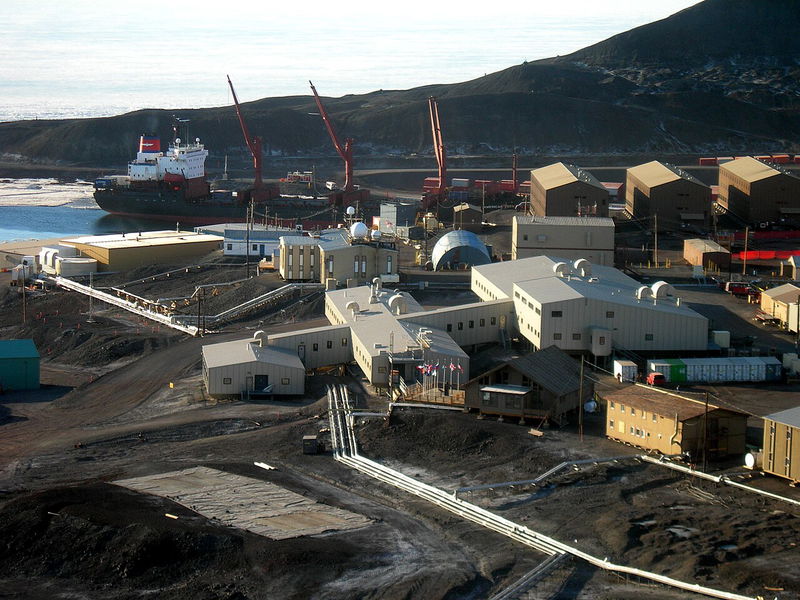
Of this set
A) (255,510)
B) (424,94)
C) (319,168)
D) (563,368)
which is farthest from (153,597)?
(424,94)

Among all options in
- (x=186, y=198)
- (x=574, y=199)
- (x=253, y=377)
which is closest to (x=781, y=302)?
(x=253, y=377)

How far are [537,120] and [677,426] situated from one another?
86521 millimetres

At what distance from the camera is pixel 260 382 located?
2525cm

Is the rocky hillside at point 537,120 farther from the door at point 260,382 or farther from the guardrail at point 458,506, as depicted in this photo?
the guardrail at point 458,506

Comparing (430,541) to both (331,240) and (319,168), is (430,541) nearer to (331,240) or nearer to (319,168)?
(331,240)

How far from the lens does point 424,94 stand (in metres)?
129

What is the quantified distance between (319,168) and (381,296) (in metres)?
65.0

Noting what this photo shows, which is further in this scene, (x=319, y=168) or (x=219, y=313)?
(x=319, y=168)

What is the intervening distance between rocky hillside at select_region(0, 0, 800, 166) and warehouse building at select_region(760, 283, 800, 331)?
69203mm

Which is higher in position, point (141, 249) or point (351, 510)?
point (141, 249)

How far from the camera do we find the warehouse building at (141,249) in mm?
44344

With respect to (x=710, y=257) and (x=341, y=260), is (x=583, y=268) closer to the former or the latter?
(x=341, y=260)

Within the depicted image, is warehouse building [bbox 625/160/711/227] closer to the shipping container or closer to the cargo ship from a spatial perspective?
the cargo ship

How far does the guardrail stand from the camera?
15109 mm
